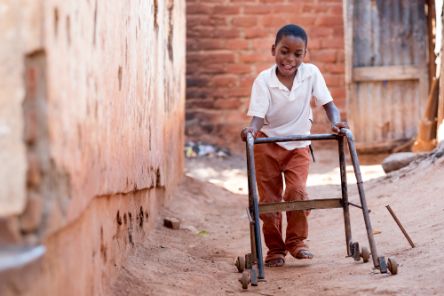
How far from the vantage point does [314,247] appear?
5863mm

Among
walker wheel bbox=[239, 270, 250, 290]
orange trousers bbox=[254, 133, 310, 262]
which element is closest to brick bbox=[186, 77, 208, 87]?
orange trousers bbox=[254, 133, 310, 262]

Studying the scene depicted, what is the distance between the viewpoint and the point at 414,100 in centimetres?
1195

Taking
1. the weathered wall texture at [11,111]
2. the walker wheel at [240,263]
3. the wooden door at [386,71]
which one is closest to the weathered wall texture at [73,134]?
the weathered wall texture at [11,111]

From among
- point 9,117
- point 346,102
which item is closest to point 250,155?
point 9,117

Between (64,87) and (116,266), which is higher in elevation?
(64,87)

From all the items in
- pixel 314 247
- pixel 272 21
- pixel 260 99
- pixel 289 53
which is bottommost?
pixel 314 247

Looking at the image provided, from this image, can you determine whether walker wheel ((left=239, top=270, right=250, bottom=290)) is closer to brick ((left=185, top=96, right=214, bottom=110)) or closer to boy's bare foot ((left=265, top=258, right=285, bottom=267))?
boy's bare foot ((left=265, top=258, right=285, bottom=267))

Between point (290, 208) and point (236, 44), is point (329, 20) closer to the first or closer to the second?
point (236, 44)

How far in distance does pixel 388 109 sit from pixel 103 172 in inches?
350

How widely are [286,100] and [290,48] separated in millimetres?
327

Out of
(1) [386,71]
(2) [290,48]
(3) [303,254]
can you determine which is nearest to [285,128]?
(2) [290,48]

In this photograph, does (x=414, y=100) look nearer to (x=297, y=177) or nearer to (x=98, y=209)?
(x=297, y=177)

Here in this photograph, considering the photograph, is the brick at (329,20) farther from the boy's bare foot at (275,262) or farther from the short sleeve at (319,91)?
the boy's bare foot at (275,262)

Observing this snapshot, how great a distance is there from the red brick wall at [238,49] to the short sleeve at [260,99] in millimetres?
7539
